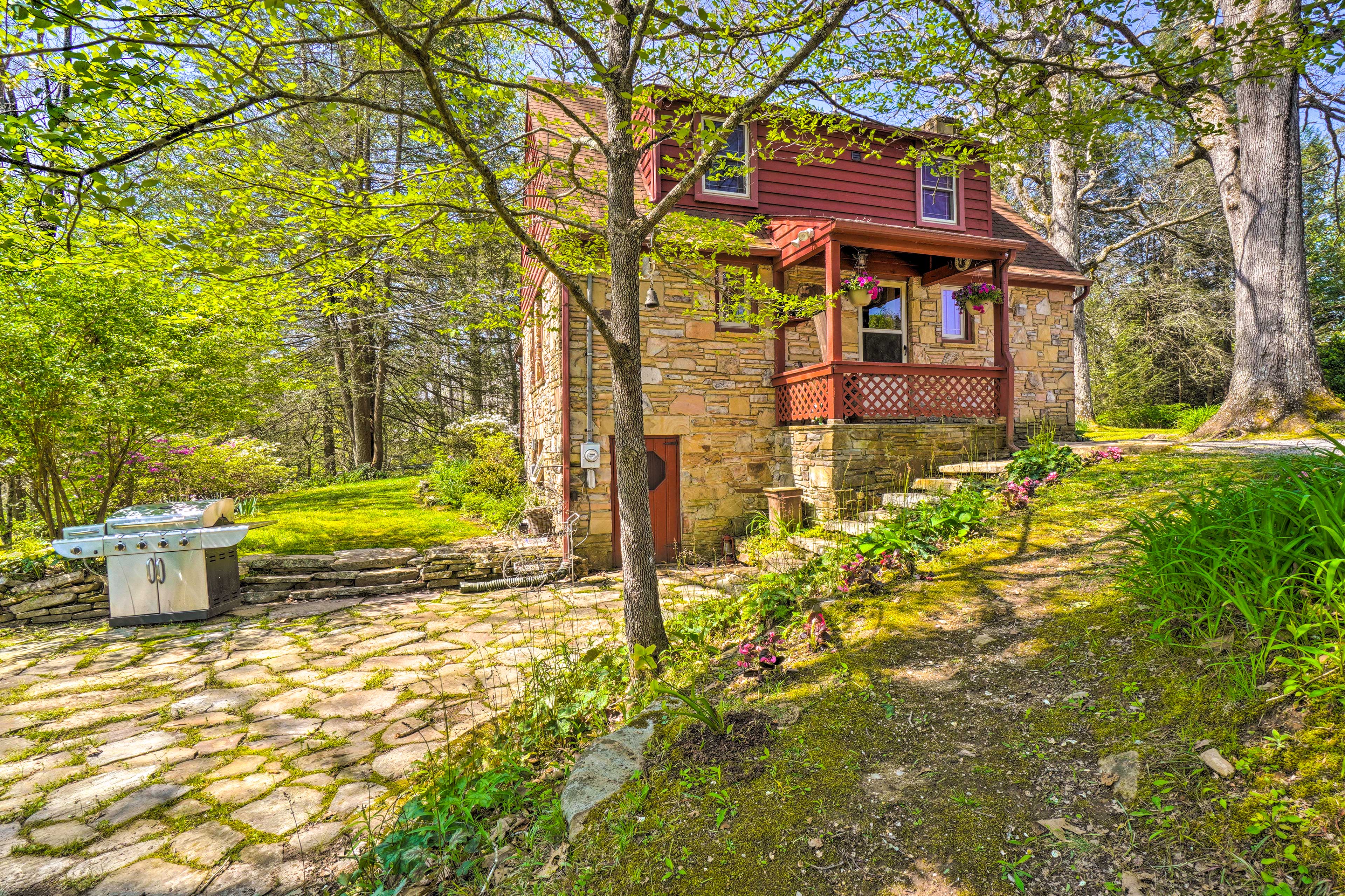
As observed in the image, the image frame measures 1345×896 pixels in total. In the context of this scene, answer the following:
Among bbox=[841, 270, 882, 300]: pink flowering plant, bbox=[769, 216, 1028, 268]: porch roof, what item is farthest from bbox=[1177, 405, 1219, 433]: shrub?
bbox=[841, 270, 882, 300]: pink flowering plant

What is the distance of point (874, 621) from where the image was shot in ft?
9.62

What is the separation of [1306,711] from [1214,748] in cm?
28

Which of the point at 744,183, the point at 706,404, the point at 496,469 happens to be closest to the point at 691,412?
the point at 706,404

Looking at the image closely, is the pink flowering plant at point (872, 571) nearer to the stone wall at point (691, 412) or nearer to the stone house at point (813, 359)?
the stone house at point (813, 359)

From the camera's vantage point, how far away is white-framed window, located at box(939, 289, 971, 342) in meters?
8.91

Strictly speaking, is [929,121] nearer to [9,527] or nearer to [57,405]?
[57,405]

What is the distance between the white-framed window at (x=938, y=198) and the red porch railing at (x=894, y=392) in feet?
12.0

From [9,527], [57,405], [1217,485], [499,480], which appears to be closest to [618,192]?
[1217,485]

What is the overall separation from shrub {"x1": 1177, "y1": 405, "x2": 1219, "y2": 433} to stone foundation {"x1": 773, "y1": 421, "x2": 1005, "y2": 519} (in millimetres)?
8934

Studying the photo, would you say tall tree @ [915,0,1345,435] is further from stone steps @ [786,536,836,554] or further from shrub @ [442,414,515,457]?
shrub @ [442,414,515,457]

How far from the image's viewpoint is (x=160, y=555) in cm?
527

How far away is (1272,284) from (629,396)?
8846mm

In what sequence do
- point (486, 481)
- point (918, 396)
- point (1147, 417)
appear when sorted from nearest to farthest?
point (918, 396) < point (486, 481) < point (1147, 417)

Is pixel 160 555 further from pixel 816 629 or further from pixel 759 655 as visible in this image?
pixel 816 629
